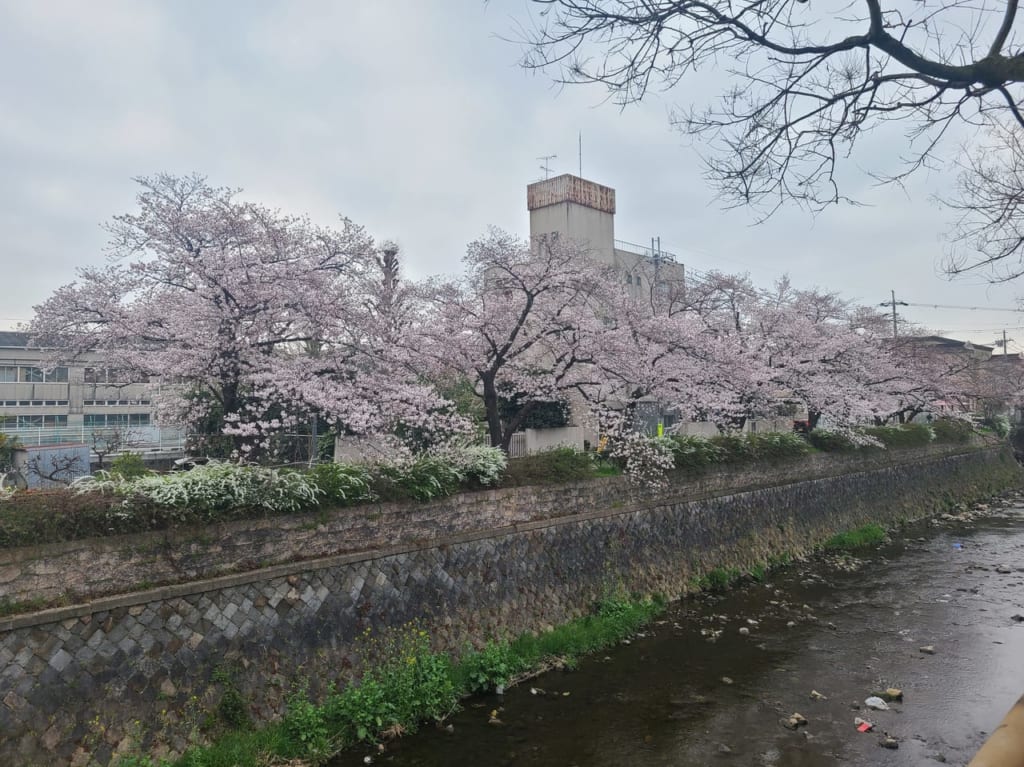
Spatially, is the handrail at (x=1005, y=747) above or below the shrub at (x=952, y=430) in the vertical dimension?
above

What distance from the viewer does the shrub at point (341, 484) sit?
348 inches


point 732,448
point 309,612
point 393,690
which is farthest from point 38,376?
point 393,690

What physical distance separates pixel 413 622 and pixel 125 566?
150 inches

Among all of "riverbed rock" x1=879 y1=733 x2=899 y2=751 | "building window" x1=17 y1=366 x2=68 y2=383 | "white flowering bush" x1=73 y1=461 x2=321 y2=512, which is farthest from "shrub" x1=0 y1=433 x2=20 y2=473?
"building window" x1=17 y1=366 x2=68 y2=383

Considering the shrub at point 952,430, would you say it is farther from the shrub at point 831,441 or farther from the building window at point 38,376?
the building window at point 38,376

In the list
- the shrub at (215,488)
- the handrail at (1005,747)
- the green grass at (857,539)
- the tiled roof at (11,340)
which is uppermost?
the tiled roof at (11,340)

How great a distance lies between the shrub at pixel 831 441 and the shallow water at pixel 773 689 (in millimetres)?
6612

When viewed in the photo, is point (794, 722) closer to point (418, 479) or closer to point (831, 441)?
point (418, 479)

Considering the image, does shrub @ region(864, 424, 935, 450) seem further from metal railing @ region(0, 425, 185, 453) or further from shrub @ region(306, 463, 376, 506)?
metal railing @ region(0, 425, 185, 453)

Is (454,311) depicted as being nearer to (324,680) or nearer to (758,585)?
(324,680)

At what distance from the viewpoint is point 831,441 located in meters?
21.5

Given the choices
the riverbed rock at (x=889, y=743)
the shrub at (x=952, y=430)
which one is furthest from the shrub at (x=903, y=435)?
the riverbed rock at (x=889, y=743)

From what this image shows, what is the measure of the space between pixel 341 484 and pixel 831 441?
17671 millimetres

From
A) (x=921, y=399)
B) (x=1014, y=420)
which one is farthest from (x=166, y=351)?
(x=1014, y=420)
